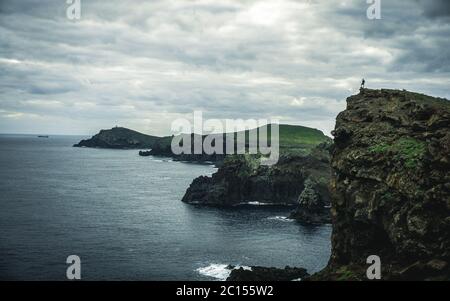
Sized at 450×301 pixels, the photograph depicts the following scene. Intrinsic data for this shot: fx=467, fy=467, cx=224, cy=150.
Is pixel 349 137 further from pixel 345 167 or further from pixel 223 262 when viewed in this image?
pixel 223 262

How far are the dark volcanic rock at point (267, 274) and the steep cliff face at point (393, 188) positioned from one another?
34.6 ft

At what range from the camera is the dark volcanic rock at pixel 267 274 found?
91.7 metres

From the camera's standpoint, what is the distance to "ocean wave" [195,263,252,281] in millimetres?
96750

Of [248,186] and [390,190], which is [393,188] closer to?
[390,190]

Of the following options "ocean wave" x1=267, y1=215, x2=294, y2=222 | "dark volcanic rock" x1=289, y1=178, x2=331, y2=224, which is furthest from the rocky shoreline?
"ocean wave" x1=267, y1=215, x2=294, y2=222

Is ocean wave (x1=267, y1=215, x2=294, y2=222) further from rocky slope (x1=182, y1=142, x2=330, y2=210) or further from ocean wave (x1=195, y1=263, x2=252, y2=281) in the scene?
ocean wave (x1=195, y1=263, x2=252, y2=281)

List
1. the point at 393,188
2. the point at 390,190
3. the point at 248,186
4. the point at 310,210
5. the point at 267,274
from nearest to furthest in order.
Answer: the point at 393,188, the point at 390,190, the point at 267,274, the point at 310,210, the point at 248,186

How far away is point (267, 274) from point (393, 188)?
3115 cm

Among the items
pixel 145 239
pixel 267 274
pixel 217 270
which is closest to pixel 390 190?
pixel 267 274

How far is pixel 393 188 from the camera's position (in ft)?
253

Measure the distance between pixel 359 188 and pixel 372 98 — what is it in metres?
24.4

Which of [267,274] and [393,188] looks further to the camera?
[267,274]

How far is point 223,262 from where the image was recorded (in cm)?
10812
